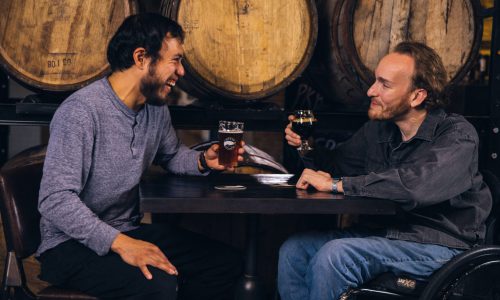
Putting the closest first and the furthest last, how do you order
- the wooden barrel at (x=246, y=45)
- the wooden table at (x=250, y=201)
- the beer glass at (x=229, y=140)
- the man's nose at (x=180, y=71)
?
the wooden table at (x=250, y=201), the beer glass at (x=229, y=140), the man's nose at (x=180, y=71), the wooden barrel at (x=246, y=45)

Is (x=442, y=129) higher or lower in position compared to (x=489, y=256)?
higher

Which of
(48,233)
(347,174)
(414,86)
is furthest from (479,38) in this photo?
(48,233)

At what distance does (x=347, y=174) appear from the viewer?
2777mm

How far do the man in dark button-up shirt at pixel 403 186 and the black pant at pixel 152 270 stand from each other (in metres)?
0.26

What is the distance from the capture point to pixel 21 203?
7.23ft

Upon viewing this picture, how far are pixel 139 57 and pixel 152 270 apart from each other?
822mm

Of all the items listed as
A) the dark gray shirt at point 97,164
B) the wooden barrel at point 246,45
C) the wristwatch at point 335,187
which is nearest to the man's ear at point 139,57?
the dark gray shirt at point 97,164

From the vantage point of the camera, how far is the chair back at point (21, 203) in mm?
2167

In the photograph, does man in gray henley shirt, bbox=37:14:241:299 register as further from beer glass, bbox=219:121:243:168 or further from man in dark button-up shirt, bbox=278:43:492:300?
man in dark button-up shirt, bbox=278:43:492:300

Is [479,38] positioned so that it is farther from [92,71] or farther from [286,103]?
[92,71]

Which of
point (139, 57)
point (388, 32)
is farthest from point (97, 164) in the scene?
point (388, 32)

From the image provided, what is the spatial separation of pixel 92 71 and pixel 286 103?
4.08ft

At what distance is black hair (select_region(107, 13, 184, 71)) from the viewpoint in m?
2.37

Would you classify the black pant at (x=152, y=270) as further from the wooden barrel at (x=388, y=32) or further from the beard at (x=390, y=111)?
the wooden barrel at (x=388, y=32)
